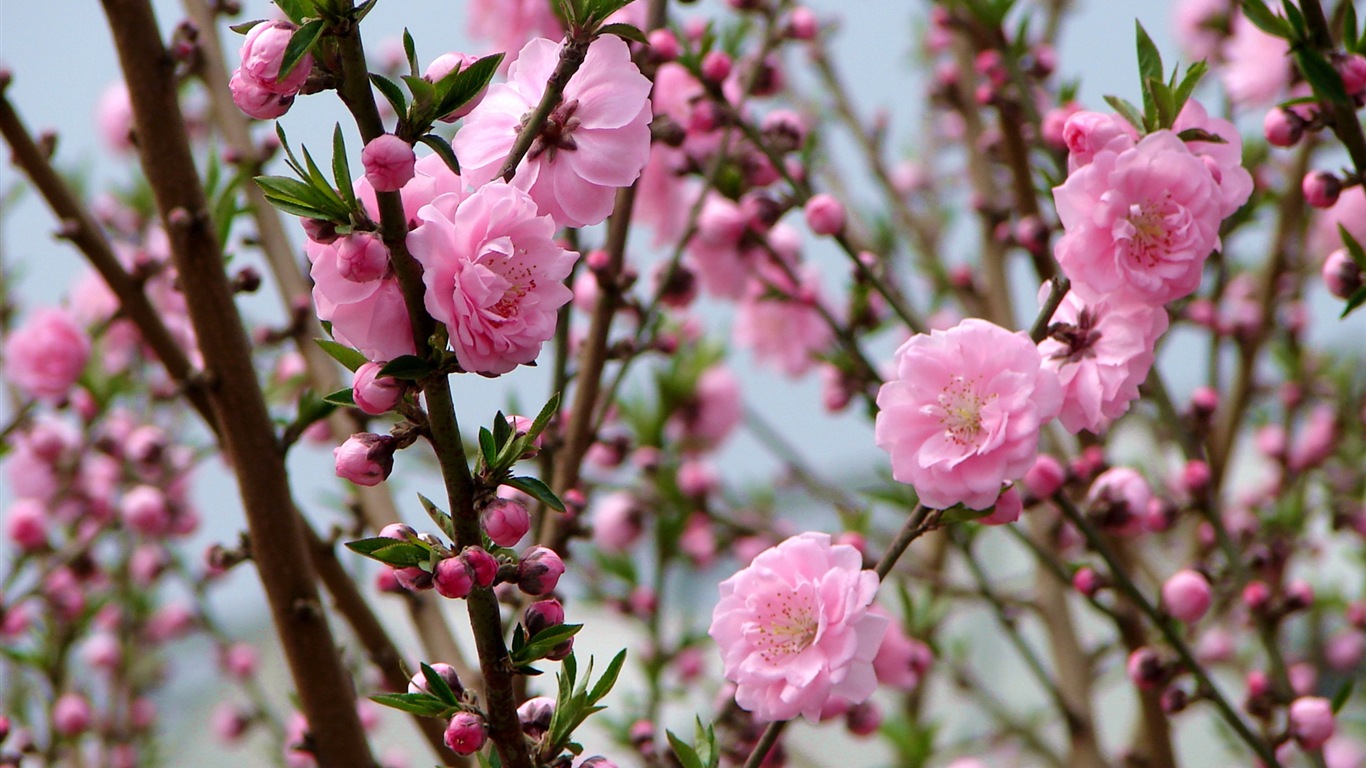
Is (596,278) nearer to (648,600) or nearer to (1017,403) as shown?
(1017,403)

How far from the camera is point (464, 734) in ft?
2.34

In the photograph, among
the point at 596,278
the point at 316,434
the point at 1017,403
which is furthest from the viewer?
the point at 316,434

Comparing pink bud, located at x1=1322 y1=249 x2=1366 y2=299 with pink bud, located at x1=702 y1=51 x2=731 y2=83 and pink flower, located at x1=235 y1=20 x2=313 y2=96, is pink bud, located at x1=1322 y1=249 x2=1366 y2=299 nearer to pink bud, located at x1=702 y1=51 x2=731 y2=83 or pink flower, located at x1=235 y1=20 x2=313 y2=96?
pink bud, located at x1=702 y1=51 x2=731 y2=83

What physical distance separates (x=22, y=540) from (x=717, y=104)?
60.2 inches

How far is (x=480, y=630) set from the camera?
0.70 meters

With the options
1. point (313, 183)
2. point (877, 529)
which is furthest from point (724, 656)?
point (877, 529)

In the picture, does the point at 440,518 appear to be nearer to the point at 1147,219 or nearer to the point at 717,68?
the point at 1147,219

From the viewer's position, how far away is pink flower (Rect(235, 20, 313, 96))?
0.64 metres

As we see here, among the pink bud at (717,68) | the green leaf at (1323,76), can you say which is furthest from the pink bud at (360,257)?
the pink bud at (717,68)

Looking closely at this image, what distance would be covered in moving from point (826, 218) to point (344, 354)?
71cm

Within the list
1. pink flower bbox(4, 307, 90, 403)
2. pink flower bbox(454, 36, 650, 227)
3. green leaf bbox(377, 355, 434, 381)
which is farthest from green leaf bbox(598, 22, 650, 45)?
pink flower bbox(4, 307, 90, 403)

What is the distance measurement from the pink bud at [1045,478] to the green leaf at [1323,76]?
0.42m

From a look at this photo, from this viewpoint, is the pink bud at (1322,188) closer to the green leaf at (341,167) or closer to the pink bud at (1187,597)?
the pink bud at (1187,597)

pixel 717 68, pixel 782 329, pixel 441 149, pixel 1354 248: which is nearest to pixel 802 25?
pixel 717 68
